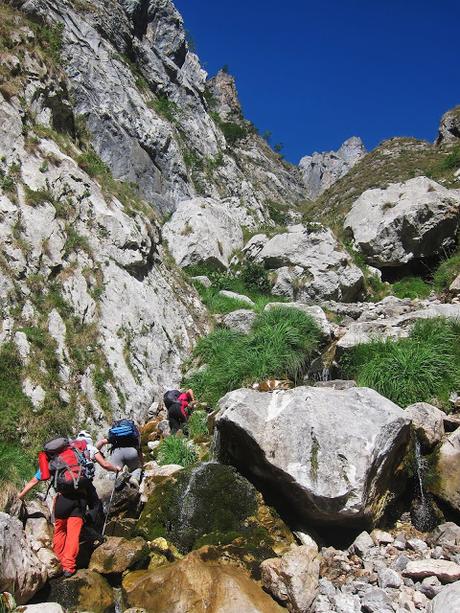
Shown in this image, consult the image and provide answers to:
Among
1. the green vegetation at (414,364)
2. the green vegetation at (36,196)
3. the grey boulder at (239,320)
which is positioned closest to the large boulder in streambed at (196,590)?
the green vegetation at (414,364)

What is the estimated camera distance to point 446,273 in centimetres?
1908

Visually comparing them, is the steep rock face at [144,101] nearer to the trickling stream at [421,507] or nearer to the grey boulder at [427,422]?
the grey boulder at [427,422]

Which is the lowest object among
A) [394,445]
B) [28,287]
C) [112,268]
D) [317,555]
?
[317,555]

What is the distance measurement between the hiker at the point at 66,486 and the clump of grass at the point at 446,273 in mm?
15723

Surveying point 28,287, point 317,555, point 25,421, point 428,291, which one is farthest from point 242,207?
point 317,555

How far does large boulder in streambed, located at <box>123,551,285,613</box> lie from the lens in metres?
5.69

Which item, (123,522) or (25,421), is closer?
(123,522)

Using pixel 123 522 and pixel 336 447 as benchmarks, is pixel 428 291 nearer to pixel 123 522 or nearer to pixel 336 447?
pixel 336 447

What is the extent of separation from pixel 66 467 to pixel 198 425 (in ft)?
15.0

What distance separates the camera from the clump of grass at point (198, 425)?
10550mm

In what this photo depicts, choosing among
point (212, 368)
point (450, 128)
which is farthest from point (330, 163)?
point (212, 368)

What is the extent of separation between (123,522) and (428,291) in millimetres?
15742

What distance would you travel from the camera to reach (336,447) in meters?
7.23

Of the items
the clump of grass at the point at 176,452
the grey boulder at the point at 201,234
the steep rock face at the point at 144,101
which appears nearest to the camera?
the clump of grass at the point at 176,452
